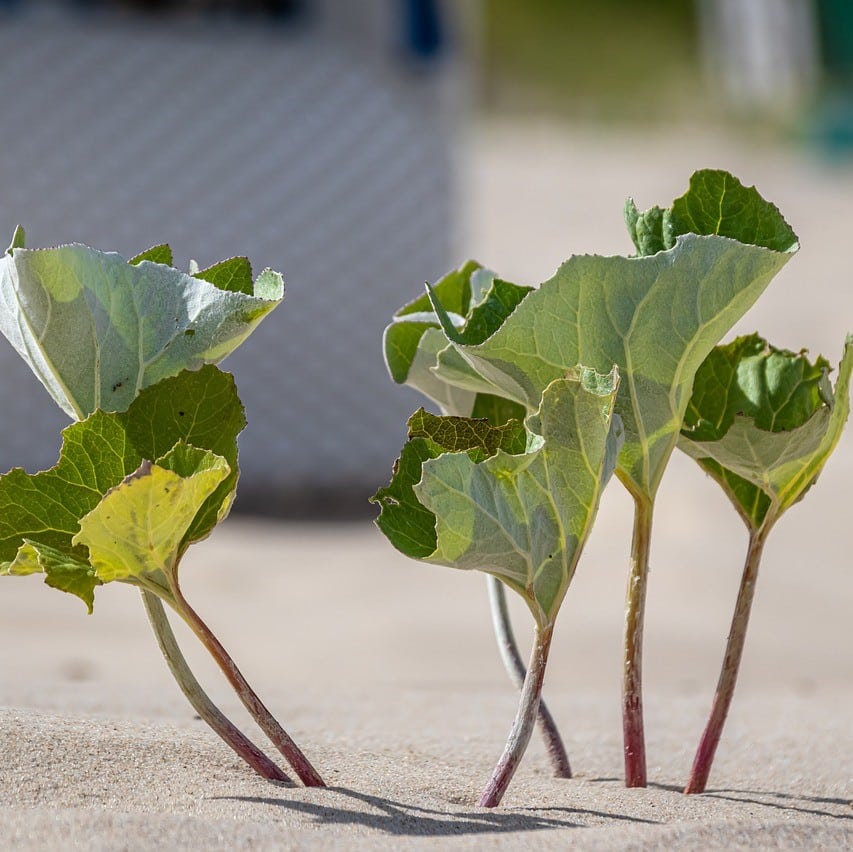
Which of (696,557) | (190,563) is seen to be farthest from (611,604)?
(190,563)

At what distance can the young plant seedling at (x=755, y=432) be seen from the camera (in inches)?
29.7

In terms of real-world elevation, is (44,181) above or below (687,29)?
below

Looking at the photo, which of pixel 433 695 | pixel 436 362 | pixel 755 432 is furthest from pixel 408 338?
pixel 433 695

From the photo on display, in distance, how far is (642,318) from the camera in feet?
2.27

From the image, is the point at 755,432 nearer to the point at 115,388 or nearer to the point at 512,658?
the point at 512,658

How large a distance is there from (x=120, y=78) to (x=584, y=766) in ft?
11.2

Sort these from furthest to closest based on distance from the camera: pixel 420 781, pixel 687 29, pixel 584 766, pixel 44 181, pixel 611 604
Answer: pixel 687 29 < pixel 44 181 < pixel 611 604 < pixel 584 766 < pixel 420 781

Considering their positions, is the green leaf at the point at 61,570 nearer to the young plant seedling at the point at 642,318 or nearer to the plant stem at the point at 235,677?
the plant stem at the point at 235,677

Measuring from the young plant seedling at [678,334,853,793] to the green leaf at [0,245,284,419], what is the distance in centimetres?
30

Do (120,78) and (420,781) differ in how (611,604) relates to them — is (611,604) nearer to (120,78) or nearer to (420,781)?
(420,781)

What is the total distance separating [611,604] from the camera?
295 cm

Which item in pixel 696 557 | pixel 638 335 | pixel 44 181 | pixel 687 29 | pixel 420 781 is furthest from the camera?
pixel 687 29

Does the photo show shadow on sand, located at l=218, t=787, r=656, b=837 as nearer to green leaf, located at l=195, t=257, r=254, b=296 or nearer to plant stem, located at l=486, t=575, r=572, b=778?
plant stem, located at l=486, t=575, r=572, b=778

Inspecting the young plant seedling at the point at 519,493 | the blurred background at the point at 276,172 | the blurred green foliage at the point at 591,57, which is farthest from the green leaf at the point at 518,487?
the blurred green foliage at the point at 591,57
